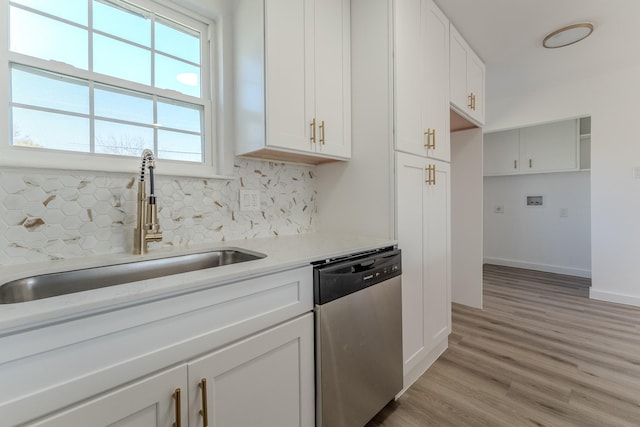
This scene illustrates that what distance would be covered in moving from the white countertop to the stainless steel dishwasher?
0.09m

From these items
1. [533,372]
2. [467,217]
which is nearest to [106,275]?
[533,372]

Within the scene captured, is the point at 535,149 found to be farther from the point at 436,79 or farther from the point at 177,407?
the point at 177,407

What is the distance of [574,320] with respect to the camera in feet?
8.37

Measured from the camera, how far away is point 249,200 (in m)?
1.62

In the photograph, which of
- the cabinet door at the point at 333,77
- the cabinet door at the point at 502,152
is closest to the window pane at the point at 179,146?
the cabinet door at the point at 333,77

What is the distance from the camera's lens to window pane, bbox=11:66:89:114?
1050 mm

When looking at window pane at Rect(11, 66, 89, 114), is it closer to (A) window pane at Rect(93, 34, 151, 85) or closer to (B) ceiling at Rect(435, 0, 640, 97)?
(A) window pane at Rect(93, 34, 151, 85)

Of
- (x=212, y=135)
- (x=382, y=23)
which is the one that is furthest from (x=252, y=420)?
(x=382, y=23)

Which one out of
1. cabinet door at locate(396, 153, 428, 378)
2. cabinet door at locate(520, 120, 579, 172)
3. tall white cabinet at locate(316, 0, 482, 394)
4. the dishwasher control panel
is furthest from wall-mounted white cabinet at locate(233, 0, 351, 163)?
cabinet door at locate(520, 120, 579, 172)

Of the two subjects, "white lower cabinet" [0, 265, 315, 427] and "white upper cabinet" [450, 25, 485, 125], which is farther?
"white upper cabinet" [450, 25, 485, 125]

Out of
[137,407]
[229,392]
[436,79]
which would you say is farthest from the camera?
[436,79]

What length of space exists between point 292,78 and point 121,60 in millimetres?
783

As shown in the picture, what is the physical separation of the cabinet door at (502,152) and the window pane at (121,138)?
484cm

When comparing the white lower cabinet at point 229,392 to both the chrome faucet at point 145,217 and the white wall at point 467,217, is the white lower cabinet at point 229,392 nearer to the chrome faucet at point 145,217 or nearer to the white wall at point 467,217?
the chrome faucet at point 145,217
